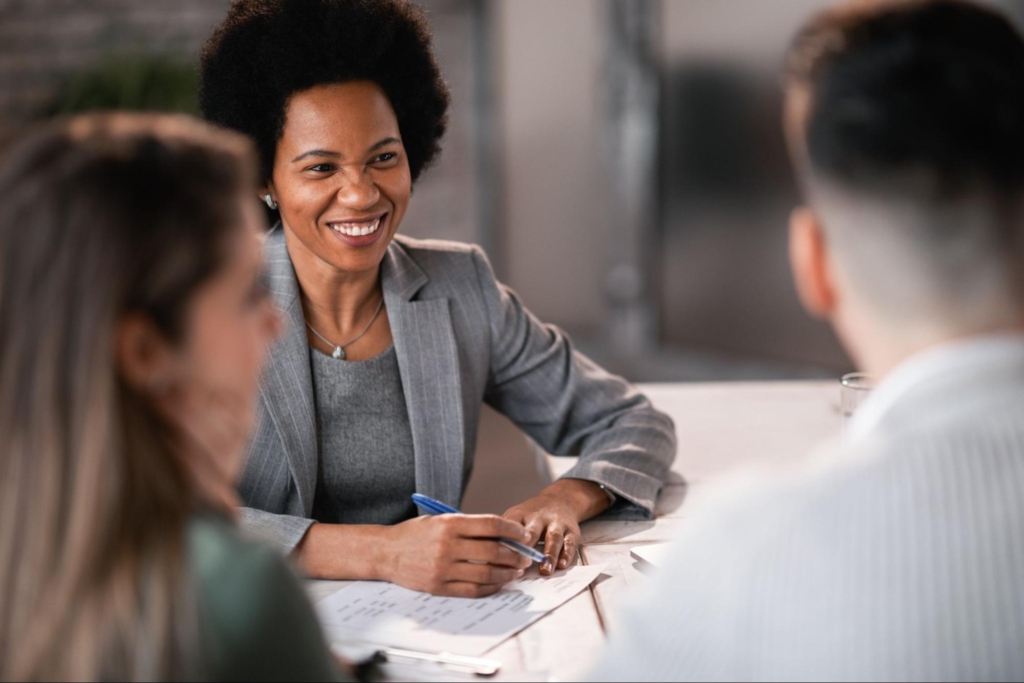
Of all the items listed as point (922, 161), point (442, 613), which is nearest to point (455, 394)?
point (442, 613)

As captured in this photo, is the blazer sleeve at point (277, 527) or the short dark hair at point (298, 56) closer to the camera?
the blazer sleeve at point (277, 527)

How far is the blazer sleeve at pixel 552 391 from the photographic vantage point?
5.87ft

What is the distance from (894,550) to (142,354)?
539mm

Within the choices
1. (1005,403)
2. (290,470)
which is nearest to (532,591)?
(290,470)

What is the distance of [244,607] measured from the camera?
0.75 m

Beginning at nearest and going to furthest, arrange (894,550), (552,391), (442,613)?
(894,550)
(442,613)
(552,391)

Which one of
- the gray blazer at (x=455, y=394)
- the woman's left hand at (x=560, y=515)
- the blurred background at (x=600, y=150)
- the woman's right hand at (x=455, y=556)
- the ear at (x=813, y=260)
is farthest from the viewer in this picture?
the blurred background at (x=600, y=150)

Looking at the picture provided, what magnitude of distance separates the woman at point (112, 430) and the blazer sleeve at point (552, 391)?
1.05 meters

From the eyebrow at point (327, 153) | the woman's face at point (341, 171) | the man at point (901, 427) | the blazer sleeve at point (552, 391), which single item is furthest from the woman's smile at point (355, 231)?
the man at point (901, 427)

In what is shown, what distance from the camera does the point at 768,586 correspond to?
0.73 meters

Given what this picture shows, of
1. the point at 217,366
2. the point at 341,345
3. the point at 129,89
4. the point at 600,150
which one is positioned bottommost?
the point at 341,345

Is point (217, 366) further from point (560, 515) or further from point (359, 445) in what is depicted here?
point (359, 445)

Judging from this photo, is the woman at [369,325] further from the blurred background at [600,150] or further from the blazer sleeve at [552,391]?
the blurred background at [600,150]

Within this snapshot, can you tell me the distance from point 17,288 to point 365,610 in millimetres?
667
